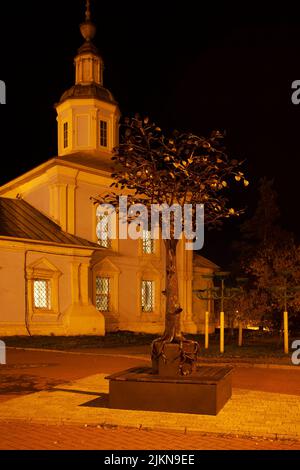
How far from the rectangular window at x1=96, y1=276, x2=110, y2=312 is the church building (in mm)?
51

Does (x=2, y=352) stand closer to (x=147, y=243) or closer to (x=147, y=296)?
(x=147, y=296)

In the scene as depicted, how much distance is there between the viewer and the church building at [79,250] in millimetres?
25234

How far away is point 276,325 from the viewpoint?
94.3ft

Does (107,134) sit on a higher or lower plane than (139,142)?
higher

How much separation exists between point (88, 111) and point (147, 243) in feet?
25.5

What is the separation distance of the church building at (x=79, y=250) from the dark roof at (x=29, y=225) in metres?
0.06

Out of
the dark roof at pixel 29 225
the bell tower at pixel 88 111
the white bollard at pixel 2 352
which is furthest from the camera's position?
the bell tower at pixel 88 111

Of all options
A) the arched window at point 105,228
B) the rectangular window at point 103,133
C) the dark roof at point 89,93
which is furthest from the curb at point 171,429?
the dark roof at point 89,93

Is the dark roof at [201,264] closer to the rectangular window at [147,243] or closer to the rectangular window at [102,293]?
the rectangular window at [147,243]

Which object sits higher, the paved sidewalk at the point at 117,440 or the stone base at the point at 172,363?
the stone base at the point at 172,363

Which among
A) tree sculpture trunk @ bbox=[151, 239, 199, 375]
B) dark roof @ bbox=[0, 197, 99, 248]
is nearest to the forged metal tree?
tree sculpture trunk @ bbox=[151, 239, 199, 375]

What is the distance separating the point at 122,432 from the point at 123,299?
22.7 m
